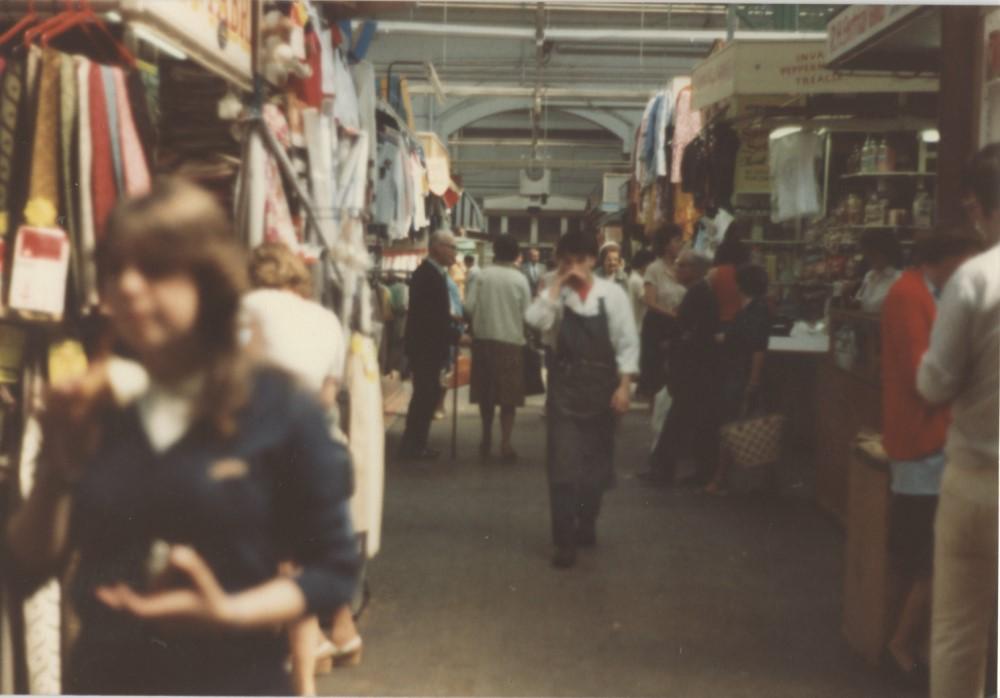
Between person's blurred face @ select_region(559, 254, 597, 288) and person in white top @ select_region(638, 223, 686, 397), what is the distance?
2126 mm

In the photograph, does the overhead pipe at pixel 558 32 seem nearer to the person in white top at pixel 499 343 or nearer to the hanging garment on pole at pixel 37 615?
the person in white top at pixel 499 343

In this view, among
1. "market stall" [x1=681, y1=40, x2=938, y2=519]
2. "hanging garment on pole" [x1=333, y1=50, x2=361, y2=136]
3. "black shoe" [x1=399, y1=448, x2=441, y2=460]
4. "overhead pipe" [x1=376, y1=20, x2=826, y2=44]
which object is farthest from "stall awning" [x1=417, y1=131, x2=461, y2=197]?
"hanging garment on pole" [x1=333, y1=50, x2=361, y2=136]

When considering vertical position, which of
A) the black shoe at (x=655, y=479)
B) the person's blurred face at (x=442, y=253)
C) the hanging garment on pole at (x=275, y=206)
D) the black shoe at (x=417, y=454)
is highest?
the hanging garment on pole at (x=275, y=206)

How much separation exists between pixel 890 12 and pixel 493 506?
3.52 meters

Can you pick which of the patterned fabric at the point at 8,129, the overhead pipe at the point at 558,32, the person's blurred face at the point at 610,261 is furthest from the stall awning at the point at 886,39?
the overhead pipe at the point at 558,32

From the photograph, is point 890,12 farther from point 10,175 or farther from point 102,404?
point 102,404

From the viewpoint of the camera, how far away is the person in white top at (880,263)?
6.64 meters

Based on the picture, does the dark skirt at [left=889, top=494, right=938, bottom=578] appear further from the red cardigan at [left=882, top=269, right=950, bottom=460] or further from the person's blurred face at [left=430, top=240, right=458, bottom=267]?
the person's blurred face at [left=430, top=240, right=458, bottom=267]

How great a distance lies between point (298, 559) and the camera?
7.01 feet

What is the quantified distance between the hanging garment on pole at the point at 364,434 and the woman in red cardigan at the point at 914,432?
1723mm

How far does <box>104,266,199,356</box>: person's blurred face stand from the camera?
2102 millimetres

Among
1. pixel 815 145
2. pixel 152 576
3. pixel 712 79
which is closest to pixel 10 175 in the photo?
pixel 152 576

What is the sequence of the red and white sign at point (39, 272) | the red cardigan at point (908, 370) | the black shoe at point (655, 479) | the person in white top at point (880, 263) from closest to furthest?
the red and white sign at point (39, 272)
the red cardigan at point (908, 370)
the person in white top at point (880, 263)
the black shoe at point (655, 479)

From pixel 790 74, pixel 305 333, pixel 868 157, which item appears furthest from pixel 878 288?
pixel 305 333
